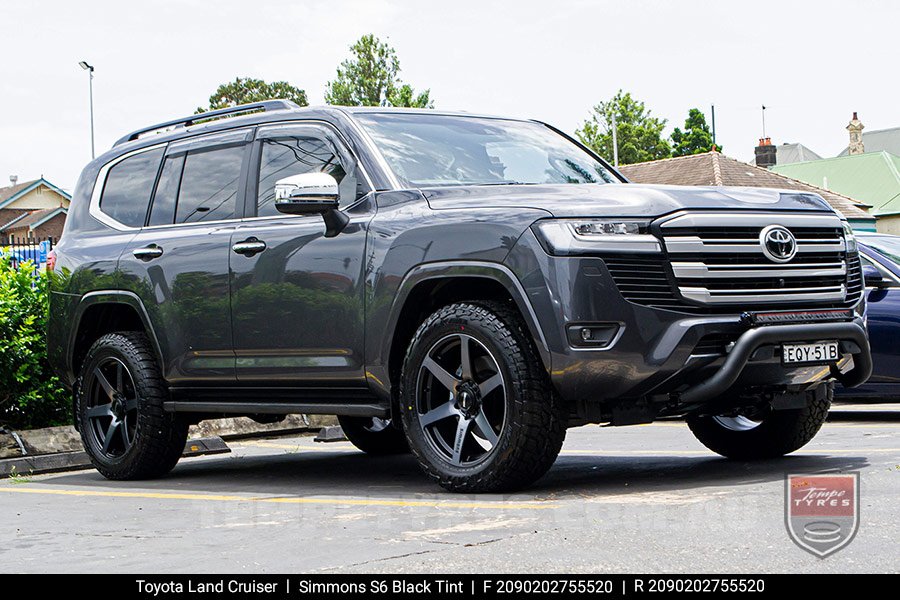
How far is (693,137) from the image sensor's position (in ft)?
282

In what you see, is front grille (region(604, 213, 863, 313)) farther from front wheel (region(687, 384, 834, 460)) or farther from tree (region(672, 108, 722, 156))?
tree (region(672, 108, 722, 156))

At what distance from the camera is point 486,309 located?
20.7 feet

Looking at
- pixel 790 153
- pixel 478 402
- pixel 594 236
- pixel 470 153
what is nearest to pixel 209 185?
pixel 470 153

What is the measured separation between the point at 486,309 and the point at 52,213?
6886 cm

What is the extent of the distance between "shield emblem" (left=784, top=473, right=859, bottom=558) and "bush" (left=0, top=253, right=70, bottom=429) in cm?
560

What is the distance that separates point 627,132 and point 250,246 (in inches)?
2822

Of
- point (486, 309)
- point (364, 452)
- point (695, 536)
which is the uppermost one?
point (486, 309)

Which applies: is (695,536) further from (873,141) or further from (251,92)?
(873,141)

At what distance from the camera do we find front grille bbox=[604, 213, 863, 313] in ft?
19.8

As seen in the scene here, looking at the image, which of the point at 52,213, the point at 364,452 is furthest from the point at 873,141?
the point at 364,452

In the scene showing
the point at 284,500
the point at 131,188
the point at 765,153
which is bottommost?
the point at 284,500

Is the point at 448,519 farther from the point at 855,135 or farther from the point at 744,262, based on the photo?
the point at 855,135

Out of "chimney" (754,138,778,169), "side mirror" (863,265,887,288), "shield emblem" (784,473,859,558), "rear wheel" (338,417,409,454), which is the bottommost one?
"rear wheel" (338,417,409,454)

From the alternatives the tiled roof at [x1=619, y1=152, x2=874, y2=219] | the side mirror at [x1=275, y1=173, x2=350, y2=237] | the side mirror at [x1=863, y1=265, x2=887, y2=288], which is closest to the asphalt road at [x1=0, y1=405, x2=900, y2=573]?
the side mirror at [x1=275, y1=173, x2=350, y2=237]
